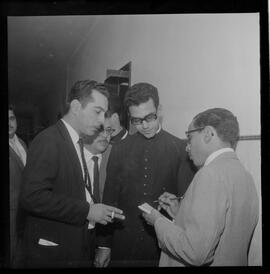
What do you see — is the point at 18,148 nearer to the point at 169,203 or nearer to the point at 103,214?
the point at 103,214

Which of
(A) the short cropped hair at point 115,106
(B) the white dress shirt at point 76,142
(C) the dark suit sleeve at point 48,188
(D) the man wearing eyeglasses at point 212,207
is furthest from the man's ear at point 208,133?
(C) the dark suit sleeve at point 48,188

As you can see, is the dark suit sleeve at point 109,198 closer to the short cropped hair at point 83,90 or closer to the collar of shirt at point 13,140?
the short cropped hair at point 83,90

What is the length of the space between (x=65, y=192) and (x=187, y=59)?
49.3 inches

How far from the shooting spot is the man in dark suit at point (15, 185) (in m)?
2.84

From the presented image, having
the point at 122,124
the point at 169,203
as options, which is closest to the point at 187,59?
the point at 122,124

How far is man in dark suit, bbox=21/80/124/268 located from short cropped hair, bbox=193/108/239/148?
677mm

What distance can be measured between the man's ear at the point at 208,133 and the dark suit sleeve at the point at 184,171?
15 cm

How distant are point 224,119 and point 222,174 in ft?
1.27

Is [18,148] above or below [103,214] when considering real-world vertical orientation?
above

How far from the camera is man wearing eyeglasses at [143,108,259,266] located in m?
2.71

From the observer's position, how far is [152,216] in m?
2.83

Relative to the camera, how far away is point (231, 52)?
9.48ft
